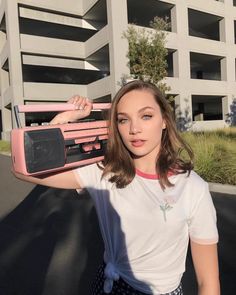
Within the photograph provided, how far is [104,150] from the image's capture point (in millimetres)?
1901

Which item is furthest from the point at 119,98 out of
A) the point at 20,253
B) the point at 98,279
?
the point at 20,253

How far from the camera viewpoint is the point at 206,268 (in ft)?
5.27

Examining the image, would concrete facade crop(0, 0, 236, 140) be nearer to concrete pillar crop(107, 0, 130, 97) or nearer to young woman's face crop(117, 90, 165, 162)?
concrete pillar crop(107, 0, 130, 97)

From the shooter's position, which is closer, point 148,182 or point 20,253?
point 148,182

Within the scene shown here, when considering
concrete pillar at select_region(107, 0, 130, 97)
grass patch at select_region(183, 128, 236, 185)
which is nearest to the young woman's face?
grass patch at select_region(183, 128, 236, 185)

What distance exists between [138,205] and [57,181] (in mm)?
450

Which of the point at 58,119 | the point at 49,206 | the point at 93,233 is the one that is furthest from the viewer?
the point at 49,206

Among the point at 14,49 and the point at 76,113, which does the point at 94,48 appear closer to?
the point at 14,49

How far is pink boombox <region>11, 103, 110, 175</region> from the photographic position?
57.1 inches

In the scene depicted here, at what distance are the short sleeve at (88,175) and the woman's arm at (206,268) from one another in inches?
22.3

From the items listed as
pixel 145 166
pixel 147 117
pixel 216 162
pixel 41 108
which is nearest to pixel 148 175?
pixel 145 166

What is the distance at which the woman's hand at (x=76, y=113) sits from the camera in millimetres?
1824

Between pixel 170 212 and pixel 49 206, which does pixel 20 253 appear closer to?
pixel 49 206

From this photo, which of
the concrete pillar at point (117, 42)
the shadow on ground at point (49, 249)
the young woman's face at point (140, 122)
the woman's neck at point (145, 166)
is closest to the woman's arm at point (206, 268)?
the woman's neck at point (145, 166)
